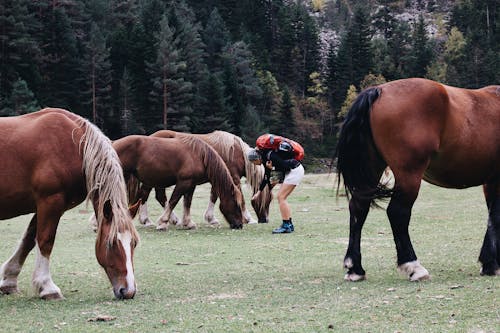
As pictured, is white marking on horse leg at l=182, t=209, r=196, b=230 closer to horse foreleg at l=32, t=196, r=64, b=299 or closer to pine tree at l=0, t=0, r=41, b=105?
horse foreleg at l=32, t=196, r=64, b=299

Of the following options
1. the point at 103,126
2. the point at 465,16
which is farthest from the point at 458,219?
the point at 465,16

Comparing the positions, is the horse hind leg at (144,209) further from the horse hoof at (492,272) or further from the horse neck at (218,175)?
the horse hoof at (492,272)

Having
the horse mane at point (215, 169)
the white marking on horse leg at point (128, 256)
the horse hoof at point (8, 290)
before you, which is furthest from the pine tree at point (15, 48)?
the white marking on horse leg at point (128, 256)

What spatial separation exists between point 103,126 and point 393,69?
1947 inches

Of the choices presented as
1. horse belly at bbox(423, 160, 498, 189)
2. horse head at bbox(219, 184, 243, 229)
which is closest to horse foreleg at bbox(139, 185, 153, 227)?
horse head at bbox(219, 184, 243, 229)

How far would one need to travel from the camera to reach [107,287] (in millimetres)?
6922

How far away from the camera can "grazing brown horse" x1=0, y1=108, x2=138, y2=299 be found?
607 cm

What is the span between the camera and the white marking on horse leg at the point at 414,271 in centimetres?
648

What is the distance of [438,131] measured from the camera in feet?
21.6

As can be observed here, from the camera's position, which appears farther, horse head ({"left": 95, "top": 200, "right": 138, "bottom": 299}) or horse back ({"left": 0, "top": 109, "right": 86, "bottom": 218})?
horse back ({"left": 0, "top": 109, "right": 86, "bottom": 218})

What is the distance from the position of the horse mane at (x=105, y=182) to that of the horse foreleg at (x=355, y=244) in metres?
2.32

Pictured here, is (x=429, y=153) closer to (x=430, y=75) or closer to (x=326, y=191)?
(x=326, y=191)

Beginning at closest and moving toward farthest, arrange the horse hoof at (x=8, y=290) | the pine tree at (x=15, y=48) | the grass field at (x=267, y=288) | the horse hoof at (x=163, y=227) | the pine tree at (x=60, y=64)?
the grass field at (x=267, y=288) < the horse hoof at (x=8, y=290) < the horse hoof at (x=163, y=227) < the pine tree at (x=15, y=48) < the pine tree at (x=60, y=64)

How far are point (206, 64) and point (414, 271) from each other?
66.3 meters
